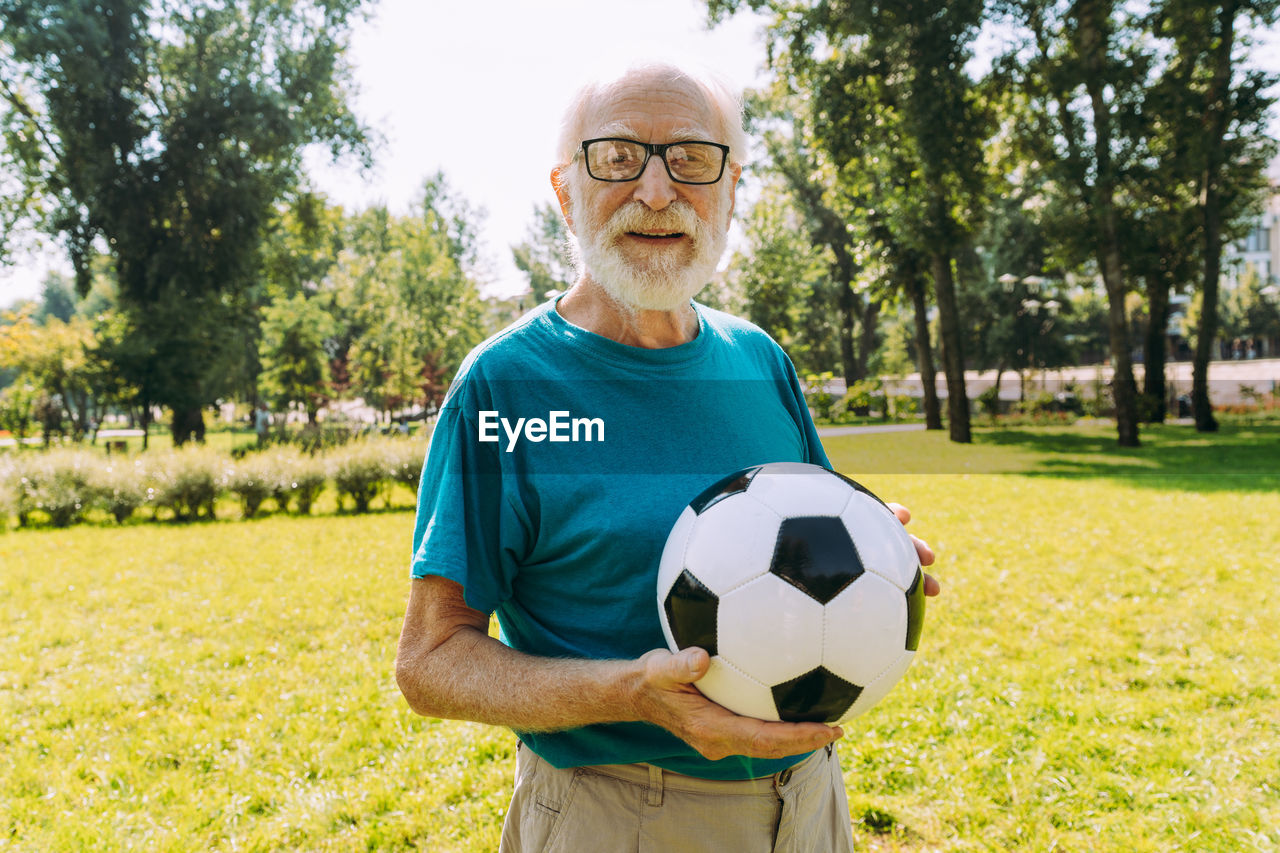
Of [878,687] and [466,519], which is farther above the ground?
[466,519]

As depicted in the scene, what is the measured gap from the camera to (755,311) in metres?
33.0

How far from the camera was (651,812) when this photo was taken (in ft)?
5.30

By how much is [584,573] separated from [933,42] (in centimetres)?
2068

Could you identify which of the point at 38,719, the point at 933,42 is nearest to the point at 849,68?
the point at 933,42

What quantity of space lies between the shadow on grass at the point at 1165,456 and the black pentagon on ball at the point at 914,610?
13.5m

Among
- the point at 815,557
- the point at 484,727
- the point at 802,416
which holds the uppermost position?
the point at 802,416

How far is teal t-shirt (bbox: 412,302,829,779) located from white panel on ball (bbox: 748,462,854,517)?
153mm

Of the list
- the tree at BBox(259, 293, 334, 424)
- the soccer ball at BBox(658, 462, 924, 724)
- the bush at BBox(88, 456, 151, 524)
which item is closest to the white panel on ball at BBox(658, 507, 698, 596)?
the soccer ball at BBox(658, 462, 924, 724)

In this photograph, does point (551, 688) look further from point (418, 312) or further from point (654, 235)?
point (418, 312)

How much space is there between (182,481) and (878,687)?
14.5 meters

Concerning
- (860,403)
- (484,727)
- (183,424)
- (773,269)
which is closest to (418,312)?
(183,424)

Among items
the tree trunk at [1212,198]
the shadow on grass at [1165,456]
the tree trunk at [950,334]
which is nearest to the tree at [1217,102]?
the tree trunk at [1212,198]

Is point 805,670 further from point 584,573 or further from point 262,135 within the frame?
point 262,135

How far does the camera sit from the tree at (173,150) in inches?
922
